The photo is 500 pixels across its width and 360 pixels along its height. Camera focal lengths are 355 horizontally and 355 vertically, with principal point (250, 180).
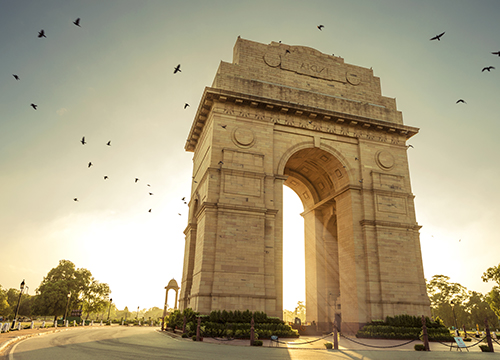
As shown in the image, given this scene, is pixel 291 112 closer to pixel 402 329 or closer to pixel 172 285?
pixel 402 329

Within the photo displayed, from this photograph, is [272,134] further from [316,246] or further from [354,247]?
[316,246]

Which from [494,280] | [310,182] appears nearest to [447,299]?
[494,280]

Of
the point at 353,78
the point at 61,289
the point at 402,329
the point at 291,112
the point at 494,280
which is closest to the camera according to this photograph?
the point at 402,329

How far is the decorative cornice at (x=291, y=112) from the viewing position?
2514cm

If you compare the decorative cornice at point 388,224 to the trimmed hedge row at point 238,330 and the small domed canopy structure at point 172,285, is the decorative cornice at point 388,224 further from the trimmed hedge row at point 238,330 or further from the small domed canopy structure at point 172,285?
the small domed canopy structure at point 172,285

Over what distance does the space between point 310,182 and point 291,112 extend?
8.32 meters

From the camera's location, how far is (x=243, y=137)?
82.0 ft

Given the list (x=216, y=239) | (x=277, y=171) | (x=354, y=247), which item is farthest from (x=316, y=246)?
(x=216, y=239)

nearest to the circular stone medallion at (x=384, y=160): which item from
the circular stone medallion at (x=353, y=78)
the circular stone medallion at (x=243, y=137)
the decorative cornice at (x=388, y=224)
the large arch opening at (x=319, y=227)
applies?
the large arch opening at (x=319, y=227)

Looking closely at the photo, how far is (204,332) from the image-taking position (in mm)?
18516

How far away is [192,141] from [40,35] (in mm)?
18508

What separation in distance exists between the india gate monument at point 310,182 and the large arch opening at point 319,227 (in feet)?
0.33

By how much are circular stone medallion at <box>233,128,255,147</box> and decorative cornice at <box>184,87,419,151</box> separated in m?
1.70

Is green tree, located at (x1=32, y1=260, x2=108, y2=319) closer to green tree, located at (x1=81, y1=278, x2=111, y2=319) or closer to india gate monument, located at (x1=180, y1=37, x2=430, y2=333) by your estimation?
green tree, located at (x1=81, y1=278, x2=111, y2=319)
